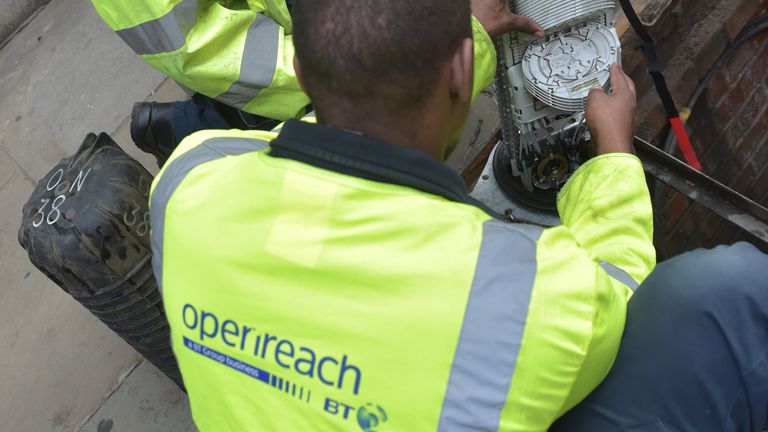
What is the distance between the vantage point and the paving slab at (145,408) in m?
2.55

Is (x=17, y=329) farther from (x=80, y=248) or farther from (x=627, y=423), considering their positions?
(x=627, y=423)

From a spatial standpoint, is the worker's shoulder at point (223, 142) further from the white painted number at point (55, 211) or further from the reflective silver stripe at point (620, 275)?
the reflective silver stripe at point (620, 275)

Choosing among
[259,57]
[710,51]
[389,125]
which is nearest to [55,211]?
[259,57]

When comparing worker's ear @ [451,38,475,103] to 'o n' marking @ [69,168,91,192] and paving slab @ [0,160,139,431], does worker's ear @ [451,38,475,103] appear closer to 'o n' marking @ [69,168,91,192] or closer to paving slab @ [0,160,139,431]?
'o n' marking @ [69,168,91,192]

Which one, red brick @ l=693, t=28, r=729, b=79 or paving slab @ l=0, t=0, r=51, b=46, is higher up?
paving slab @ l=0, t=0, r=51, b=46

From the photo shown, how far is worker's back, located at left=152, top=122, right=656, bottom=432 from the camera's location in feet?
3.10

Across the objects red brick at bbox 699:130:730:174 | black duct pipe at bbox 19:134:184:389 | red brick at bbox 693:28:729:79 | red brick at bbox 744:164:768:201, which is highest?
black duct pipe at bbox 19:134:184:389

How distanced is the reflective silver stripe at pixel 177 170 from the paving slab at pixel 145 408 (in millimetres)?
1477

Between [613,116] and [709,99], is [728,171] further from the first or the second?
[613,116]

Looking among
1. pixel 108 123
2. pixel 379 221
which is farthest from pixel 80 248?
pixel 108 123

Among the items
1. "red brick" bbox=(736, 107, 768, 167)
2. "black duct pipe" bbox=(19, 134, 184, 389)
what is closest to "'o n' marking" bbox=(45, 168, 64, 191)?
"black duct pipe" bbox=(19, 134, 184, 389)

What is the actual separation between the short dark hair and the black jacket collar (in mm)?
72

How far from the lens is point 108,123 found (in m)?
3.37

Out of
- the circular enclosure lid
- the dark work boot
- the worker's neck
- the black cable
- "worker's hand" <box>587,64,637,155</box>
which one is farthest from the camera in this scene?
the black cable
